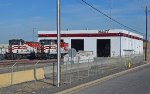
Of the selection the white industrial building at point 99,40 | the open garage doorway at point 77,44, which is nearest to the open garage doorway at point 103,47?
the white industrial building at point 99,40

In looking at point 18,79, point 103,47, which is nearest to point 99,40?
point 103,47

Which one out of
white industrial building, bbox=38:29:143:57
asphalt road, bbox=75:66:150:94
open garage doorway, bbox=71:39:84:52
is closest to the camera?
asphalt road, bbox=75:66:150:94

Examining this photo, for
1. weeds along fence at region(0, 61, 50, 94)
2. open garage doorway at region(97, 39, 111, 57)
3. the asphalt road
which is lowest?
the asphalt road

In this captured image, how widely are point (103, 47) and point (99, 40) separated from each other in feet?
11.3

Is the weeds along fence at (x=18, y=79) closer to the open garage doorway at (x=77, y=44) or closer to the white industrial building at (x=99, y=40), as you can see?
the white industrial building at (x=99, y=40)

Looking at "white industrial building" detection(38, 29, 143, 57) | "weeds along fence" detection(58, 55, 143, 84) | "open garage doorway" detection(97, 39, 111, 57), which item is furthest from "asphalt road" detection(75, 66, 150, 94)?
"open garage doorway" detection(97, 39, 111, 57)

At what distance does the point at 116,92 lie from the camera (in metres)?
18.8

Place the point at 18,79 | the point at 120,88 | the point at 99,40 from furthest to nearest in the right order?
the point at 99,40 → the point at 18,79 → the point at 120,88

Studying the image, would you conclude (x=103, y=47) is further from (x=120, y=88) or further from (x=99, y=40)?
(x=120, y=88)

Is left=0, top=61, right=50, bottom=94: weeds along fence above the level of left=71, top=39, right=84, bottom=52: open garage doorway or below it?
below

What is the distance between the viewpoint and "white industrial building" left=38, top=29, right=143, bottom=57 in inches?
3802

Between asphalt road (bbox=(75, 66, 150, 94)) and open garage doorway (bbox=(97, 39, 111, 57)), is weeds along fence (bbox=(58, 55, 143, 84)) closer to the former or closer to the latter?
asphalt road (bbox=(75, 66, 150, 94))

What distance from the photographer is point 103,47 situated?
107 metres

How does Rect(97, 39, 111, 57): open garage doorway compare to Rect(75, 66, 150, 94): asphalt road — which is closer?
Rect(75, 66, 150, 94): asphalt road
